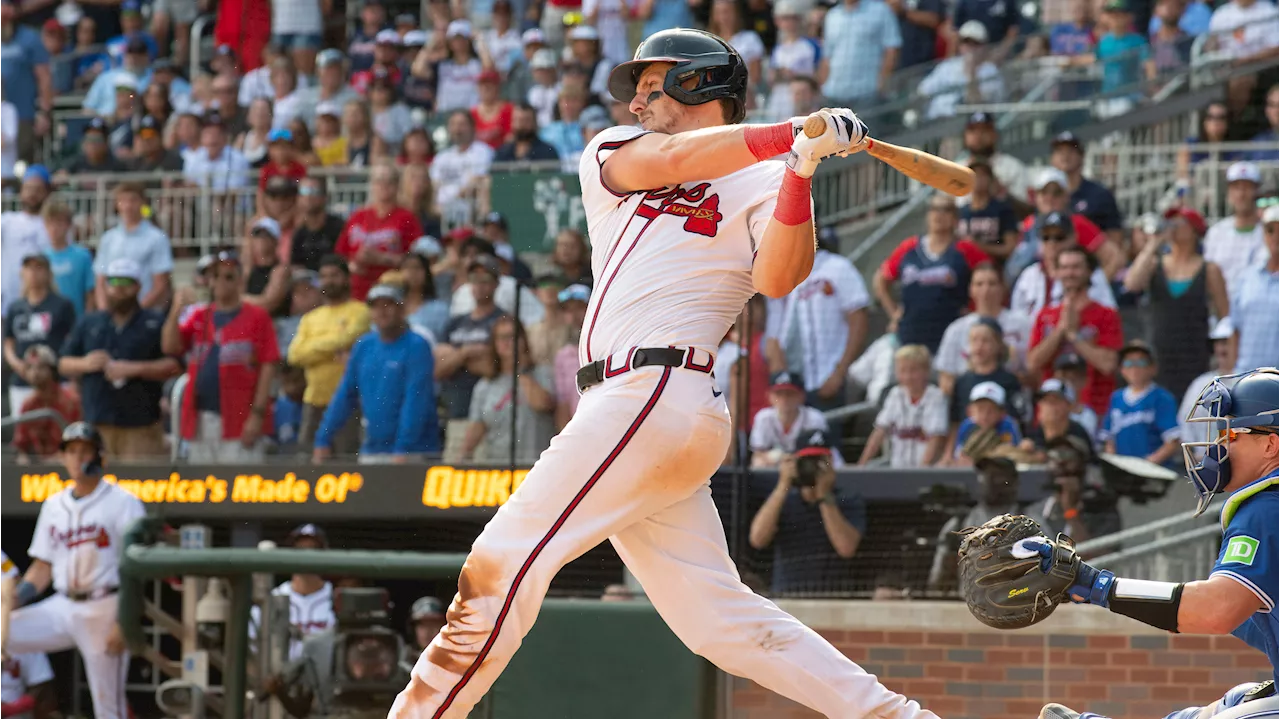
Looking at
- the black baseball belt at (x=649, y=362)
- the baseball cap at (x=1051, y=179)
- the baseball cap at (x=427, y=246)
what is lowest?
the black baseball belt at (x=649, y=362)

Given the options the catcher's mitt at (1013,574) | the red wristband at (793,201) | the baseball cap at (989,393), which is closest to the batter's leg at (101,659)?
the baseball cap at (989,393)

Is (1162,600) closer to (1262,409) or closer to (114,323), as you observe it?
(1262,409)

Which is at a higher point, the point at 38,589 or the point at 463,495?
the point at 463,495

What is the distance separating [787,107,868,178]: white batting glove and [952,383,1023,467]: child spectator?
369cm

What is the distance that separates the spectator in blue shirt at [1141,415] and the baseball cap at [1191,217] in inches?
35.5

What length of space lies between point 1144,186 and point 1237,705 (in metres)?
6.74

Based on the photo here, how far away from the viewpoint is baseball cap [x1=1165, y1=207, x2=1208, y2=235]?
831cm

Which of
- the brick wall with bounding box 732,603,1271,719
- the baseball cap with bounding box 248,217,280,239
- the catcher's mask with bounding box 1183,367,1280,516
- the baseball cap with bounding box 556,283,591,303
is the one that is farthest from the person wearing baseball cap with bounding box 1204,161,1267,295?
the baseball cap with bounding box 248,217,280,239

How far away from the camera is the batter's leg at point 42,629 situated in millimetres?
8148

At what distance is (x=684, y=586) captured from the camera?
13.2 feet

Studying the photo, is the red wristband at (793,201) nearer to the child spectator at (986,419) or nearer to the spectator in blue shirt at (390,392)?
the child spectator at (986,419)

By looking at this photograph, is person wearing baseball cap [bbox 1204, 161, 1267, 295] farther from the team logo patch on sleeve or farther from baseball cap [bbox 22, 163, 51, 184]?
baseball cap [bbox 22, 163, 51, 184]

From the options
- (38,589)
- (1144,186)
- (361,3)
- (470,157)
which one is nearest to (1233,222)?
(1144,186)

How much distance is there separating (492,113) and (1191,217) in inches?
189
